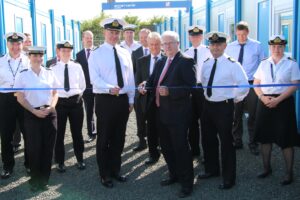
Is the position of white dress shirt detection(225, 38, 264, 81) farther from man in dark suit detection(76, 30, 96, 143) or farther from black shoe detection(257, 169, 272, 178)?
man in dark suit detection(76, 30, 96, 143)

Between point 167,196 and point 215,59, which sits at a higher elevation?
point 215,59

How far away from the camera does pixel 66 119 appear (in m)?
5.83

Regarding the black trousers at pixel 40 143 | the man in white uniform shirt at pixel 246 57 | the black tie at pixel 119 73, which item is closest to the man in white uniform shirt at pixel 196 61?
the man in white uniform shirt at pixel 246 57

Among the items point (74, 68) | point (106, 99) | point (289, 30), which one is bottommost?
point (106, 99)

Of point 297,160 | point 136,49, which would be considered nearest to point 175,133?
point 297,160

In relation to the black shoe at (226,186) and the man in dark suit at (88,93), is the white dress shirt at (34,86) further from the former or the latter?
the man in dark suit at (88,93)

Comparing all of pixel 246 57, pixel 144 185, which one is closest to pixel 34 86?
pixel 144 185

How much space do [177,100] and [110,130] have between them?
0.99 metres

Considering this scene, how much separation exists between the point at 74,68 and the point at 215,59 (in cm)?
202

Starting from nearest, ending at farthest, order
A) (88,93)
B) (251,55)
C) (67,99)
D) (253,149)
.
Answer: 1. (67,99)
2. (253,149)
3. (251,55)
4. (88,93)

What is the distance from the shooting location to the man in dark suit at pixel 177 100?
4695 millimetres

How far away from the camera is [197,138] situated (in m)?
6.28

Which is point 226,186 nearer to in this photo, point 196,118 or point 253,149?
point 196,118

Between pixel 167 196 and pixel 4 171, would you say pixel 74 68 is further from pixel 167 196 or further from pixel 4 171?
pixel 167 196
